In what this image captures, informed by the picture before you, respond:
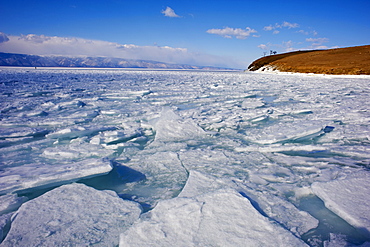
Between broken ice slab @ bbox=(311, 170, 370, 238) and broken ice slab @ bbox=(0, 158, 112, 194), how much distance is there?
1992mm

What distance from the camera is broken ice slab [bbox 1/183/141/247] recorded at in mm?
1335

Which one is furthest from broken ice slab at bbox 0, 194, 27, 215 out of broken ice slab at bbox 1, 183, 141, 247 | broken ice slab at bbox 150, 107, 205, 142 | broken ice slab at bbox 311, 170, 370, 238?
broken ice slab at bbox 311, 170, 370, 238

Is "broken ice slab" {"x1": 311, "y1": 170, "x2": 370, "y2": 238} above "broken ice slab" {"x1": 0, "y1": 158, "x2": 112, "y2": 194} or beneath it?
above

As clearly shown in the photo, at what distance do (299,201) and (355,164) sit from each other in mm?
1236

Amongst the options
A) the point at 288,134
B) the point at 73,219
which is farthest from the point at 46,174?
the point at 288,134

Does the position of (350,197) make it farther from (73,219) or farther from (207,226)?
(73,219)

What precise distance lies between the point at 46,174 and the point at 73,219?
0.76 meters

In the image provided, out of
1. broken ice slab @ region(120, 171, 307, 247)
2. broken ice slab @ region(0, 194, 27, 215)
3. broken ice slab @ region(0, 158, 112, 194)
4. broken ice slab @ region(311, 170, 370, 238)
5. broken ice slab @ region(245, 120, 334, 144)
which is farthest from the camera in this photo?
broken ice slab @ region(245, 120, 334, 144)

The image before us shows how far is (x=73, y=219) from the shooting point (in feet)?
4.93

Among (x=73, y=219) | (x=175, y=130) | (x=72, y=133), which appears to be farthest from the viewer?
(x=175, y=130)

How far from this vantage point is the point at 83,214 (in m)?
1.56

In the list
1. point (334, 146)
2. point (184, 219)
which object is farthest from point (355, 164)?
point (184, 219)

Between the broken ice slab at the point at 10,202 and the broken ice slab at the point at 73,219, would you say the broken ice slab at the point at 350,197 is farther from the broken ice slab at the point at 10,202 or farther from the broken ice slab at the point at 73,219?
the broken ice slab at the point at 10,202

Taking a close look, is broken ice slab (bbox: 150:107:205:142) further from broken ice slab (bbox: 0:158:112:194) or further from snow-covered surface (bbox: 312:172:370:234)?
snow-covered surface (bbox: 312:172:370:234)
